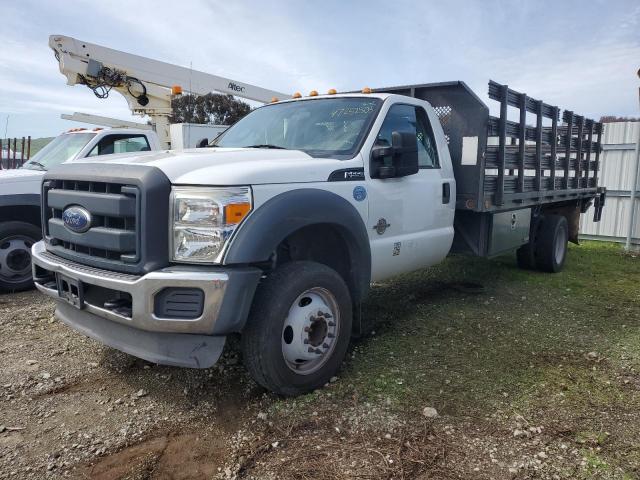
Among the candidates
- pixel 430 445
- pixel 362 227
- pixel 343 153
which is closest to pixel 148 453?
pixel 430 445

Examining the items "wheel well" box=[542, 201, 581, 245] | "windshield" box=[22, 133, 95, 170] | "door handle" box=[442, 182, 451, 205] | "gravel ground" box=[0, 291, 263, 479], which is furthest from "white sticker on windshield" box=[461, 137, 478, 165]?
"windshield" box=[22, 133, 95, 170]

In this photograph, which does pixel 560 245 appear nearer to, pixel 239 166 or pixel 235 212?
pixel 239 166

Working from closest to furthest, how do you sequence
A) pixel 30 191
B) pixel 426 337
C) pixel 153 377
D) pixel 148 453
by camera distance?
pixel 148 453 → pixel 153 377 → pixel 426 337 → pixel 30 191

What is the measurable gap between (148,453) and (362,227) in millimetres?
2027

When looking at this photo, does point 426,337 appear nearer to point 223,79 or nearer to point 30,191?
point 30,191

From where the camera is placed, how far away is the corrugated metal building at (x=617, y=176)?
11352 mm

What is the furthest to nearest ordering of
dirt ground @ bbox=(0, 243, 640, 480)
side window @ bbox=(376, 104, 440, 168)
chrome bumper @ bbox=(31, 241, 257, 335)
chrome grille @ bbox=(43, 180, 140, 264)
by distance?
side window @ bbox=(376, 104, 440, 168)
chrome grille @ bbox=(43, 180, 140, 264)
chrome bumper @ bbox=(31, 241, 257, 335)
dirt ground @ bbox=(0, 243, 640, 480)

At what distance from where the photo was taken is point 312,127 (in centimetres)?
432

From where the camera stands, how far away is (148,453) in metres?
2.83

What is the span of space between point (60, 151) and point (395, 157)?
518 centimetres

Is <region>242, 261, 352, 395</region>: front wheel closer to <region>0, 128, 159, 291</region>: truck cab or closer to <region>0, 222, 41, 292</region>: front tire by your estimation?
<region>0, 128, 159, 291</region>: truck cab

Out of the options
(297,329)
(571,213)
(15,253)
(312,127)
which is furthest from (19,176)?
(571,213)

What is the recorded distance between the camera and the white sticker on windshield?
17.2ft

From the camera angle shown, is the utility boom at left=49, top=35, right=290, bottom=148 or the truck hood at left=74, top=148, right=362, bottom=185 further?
the utility boom at left=49, top=35, right=290, bottom=148
